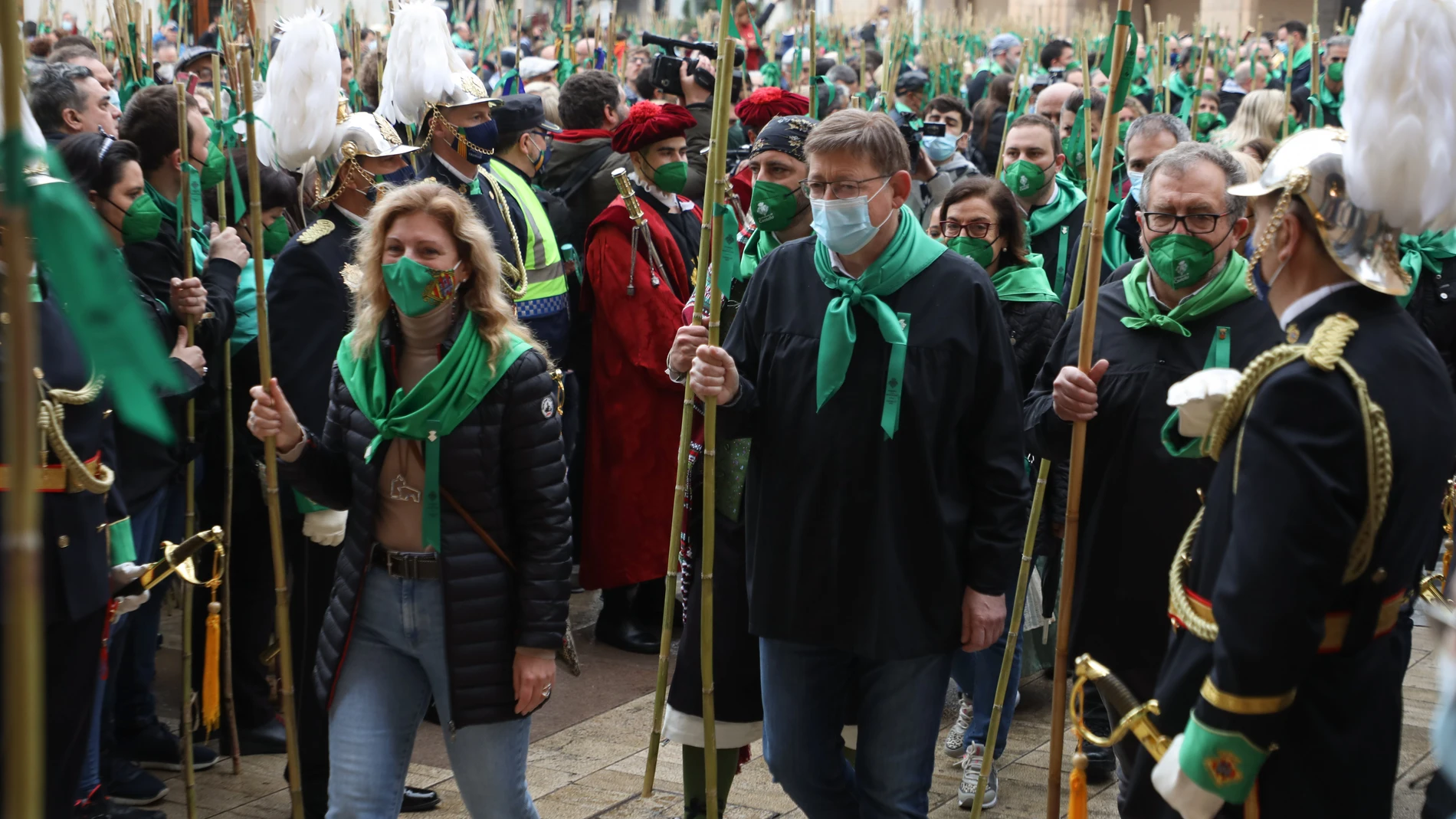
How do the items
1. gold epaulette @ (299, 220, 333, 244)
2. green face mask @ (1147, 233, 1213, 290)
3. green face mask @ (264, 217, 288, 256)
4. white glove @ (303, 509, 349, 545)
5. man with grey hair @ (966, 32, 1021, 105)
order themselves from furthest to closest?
man with grey hair @ (966, 32, 1021, 105) → green face mask @ (264, 217, 288, 256) → gold epaulette @ (299, 220, 333, 244) → white glove @ (303, 509, 349, 545) → green face mask @ (1147, 233, 1213, 290)

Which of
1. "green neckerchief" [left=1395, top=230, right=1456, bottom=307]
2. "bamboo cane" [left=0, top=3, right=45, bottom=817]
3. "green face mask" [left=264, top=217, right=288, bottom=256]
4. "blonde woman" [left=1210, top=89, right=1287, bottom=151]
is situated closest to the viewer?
"bamboo cane" [left=0, top=3, right=45, bottom=817]

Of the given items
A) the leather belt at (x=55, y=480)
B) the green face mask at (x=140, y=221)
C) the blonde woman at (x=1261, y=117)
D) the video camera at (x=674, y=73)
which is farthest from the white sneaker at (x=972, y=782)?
the video camera at (x=674, y=73)

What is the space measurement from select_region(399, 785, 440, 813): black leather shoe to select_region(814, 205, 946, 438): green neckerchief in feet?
7.17

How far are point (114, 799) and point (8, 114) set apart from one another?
4.18 metres

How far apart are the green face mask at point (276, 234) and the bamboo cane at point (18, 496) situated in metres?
4.67

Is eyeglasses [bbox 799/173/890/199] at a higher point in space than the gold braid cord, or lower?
higher

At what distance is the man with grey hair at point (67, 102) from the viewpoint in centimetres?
621

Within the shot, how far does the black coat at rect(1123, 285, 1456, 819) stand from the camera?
238 cm

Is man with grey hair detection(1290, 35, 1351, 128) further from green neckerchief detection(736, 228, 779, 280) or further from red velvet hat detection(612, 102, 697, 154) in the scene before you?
green neckerchief detection(736, 228, 779, 280)

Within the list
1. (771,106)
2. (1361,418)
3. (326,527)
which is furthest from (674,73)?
(1361,418)

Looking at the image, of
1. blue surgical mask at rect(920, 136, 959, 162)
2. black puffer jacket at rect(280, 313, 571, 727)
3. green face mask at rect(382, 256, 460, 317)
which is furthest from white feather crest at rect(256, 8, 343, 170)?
blue surgical mask at rect(920, 136, 959, 162)

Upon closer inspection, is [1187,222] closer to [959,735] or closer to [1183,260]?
[1183,260]

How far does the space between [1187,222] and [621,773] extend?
2.64m

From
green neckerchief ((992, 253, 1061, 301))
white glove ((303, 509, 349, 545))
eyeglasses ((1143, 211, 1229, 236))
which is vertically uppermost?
eyeglasses ((1143, 211, 1229, 236))
